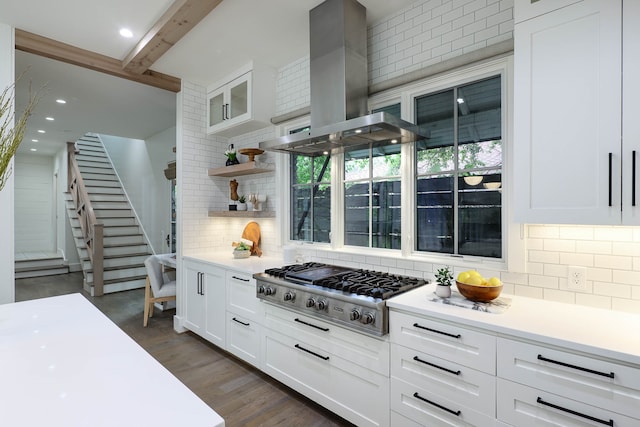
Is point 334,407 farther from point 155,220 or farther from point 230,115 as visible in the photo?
point 155,220

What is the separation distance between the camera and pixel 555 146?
5.29 ft

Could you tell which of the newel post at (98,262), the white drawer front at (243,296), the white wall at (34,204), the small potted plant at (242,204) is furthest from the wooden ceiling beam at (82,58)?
the white wall at (34,204)

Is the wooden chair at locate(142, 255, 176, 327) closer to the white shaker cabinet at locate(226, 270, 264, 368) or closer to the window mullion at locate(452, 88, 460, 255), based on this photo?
the white shaker cabinet at locate(226, 270, 264, 368)

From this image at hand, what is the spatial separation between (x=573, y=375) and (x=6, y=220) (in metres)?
3.88

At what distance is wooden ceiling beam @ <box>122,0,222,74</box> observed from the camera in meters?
2.40

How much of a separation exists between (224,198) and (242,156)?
2.07ft

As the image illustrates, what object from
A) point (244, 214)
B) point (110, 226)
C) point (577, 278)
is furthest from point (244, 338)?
point (110, 226)

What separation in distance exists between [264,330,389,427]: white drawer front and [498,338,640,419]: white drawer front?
2.34 feet

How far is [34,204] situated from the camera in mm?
8922

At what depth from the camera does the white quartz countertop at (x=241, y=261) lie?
299cm

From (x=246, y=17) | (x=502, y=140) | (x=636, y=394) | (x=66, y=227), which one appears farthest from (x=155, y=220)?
(x=636, y=394)

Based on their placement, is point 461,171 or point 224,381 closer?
point 461,171

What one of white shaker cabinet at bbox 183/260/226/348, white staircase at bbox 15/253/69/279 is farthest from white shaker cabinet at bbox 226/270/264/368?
white staircase at bbox 15/253/69/279

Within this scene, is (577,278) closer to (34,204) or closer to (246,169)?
(246,169)
